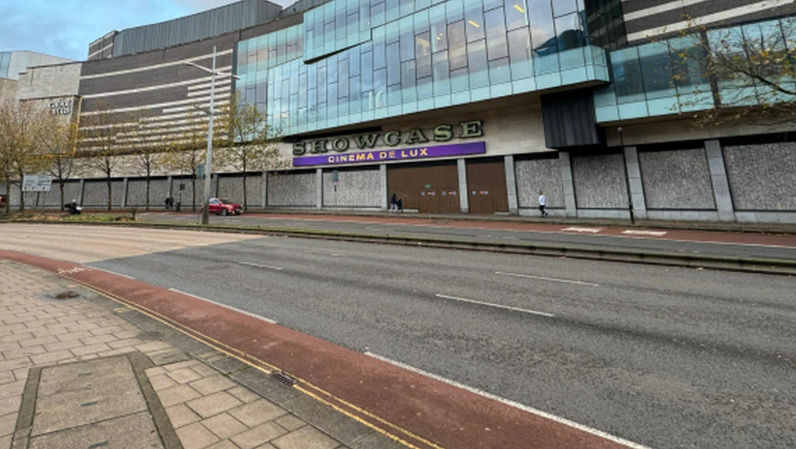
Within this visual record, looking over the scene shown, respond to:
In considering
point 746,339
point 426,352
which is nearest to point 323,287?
point 426,352

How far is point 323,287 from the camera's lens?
28.5 feet

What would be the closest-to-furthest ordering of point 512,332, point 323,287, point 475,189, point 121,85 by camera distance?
1. point 512,332
2. point 323,287
3. point 475,189
4. point 121,85

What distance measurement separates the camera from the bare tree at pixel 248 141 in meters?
37.9

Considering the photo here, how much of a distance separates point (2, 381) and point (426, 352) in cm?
516

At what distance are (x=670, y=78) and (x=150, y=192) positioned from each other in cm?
6010

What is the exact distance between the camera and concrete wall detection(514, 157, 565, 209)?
2577 centimetres

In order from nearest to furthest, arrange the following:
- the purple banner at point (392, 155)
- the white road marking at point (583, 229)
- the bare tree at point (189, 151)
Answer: the white road marking at point (583, 229), the purple banner at point (392, 155), the bare tree at point (189, 151)

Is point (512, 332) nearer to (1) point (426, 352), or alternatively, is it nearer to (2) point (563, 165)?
(1) point (426, 352)

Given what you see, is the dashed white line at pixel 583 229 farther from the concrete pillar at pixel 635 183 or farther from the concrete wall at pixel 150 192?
the concrete wall at pixel 150 192

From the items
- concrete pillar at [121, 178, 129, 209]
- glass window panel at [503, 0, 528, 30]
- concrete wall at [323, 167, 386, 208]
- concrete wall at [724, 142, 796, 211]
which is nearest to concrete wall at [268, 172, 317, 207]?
concrete wall at [323, 167, 386, 208]

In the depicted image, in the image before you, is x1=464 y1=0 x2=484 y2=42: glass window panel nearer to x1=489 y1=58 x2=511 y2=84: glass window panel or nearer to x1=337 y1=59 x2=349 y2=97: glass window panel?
x1=489 y1=58 x2=511 y2=84: glass window panel

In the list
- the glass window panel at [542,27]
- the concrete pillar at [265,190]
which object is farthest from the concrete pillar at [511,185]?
the concrete pillar at [265,190]

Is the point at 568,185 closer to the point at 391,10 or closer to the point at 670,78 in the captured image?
the point at 670,78

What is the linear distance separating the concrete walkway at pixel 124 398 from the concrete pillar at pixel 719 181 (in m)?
27.6
